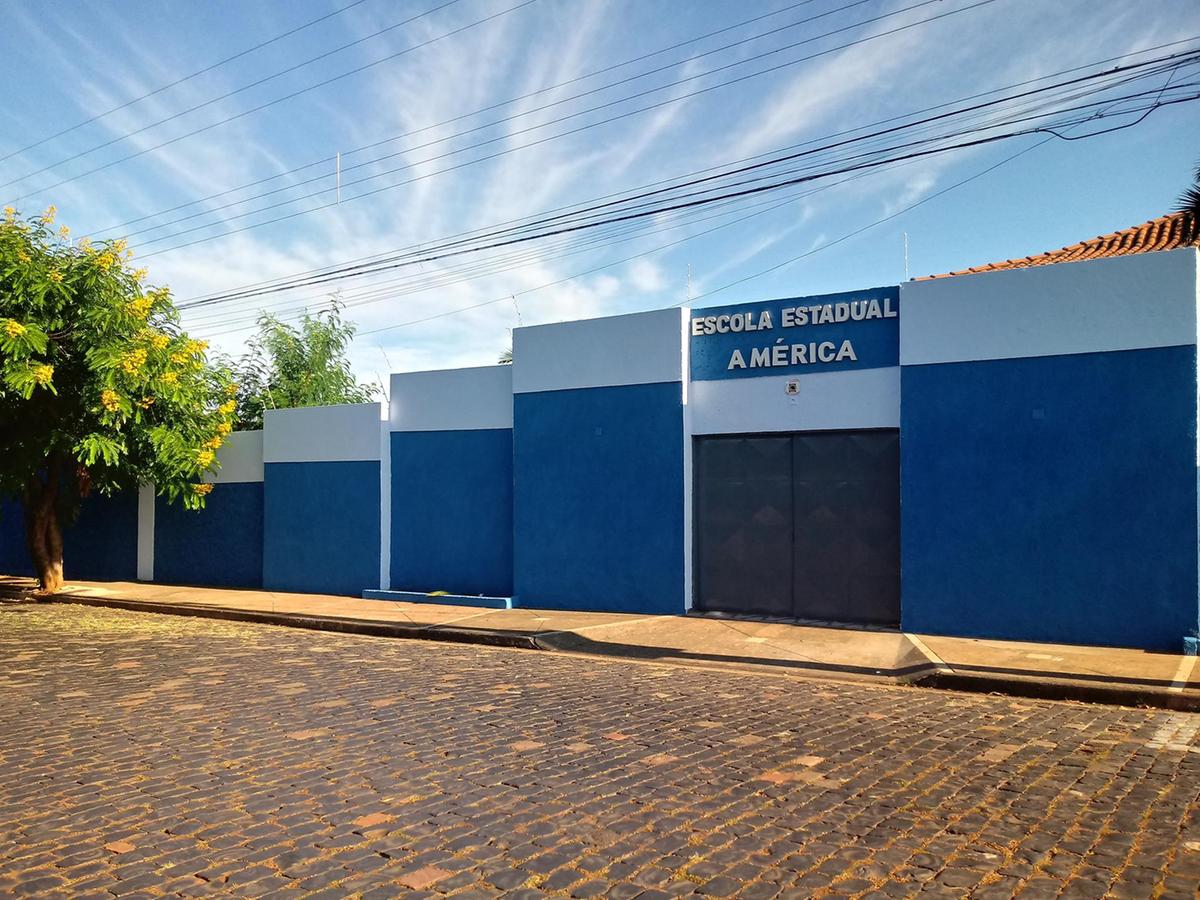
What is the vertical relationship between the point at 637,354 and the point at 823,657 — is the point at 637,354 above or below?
above

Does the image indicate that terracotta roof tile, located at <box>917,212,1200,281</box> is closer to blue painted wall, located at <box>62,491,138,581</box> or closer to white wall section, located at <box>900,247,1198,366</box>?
white wall section, located at <box>900,247,1198,366</box>

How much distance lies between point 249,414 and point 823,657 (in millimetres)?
19464

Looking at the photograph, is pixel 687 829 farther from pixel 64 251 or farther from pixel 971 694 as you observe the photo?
pixel 64 251

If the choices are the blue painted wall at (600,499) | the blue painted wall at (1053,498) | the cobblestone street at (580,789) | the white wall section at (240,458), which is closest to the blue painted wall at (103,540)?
the white wall section at (240,458)

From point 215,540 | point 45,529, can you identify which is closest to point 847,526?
point 215,540

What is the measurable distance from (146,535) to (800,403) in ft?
46.3

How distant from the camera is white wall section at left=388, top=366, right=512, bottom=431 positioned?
14617mm

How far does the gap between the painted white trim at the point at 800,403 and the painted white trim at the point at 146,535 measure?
40.4 feet

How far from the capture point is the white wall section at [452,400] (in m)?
14.6

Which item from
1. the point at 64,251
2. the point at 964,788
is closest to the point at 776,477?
the point at 964,788

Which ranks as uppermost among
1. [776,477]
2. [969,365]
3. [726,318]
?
[726,318]

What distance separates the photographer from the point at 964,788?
202 inches

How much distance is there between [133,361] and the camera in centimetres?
1412

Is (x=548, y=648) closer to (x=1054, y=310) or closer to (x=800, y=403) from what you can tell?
(x=800, y=403)
